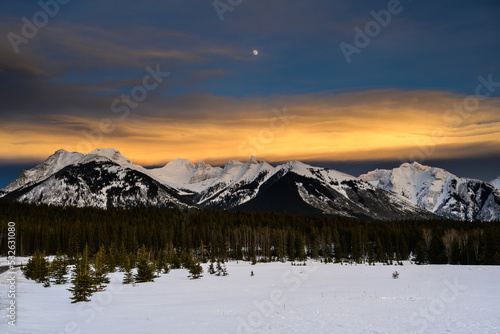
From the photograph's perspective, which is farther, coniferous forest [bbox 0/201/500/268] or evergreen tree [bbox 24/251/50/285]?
coniferous forest [bbox 0/201/500/268]

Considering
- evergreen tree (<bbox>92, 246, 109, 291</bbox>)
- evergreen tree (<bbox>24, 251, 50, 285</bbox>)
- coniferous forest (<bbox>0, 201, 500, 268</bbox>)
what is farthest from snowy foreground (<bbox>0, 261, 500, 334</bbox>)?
coniferous forest (<bbox>0, 201, 500, 268</bbox>)

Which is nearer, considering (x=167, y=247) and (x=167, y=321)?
(x=167, y=321)

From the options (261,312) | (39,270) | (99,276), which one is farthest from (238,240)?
(261,312)

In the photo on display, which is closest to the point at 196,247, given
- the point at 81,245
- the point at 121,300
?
the point at 81,245

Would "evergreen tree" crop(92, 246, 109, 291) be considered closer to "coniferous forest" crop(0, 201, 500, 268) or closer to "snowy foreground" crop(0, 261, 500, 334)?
"snowy foreground" crop(0, 261, 500, 334)

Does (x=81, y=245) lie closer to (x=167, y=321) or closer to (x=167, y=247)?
(x=167, y=247)

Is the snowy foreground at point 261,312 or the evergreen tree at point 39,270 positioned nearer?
the snowy foreground at point 261,312

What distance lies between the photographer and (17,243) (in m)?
122

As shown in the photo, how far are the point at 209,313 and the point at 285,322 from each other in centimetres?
759

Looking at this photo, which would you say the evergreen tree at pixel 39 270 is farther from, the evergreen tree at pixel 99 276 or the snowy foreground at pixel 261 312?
the snowy foreground at pixel 261 312

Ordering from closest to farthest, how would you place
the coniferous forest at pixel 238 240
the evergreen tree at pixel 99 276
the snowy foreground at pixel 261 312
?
the snowy foreground at pixel 261 312, the evergreen tree at pixel 99 276, the coniferous forest at pixel 238 240

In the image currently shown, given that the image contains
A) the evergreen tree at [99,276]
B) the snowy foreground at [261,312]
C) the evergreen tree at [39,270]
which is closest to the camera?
the snowy foreground at [261,312]

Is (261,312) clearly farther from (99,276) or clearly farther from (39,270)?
(39,270)

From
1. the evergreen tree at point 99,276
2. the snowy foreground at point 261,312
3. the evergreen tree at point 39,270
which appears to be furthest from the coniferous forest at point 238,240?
the snowy foreground at point 261,312
